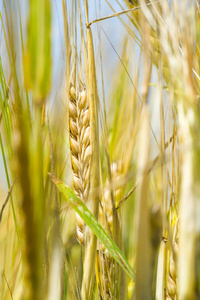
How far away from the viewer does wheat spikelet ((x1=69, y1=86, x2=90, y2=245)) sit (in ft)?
1.24

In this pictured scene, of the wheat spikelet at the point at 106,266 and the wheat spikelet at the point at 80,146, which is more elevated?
the wheat spikelet at the point at 80,146

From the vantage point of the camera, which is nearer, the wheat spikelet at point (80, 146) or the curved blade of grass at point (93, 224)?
the curved blade of grass at point (93, 224)

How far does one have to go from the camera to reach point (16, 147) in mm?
172

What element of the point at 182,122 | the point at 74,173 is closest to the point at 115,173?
the point at 74,173

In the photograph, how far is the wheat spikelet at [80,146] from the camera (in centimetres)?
38

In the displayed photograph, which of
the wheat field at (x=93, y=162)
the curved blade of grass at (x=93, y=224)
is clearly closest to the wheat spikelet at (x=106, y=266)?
the wheat field at (x=93, y=162)

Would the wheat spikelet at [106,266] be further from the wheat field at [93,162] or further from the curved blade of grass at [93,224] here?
the curved blade of grass at [93,224]

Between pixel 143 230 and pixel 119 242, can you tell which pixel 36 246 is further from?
pixel 119 242

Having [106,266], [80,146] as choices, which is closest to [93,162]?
[80,146]

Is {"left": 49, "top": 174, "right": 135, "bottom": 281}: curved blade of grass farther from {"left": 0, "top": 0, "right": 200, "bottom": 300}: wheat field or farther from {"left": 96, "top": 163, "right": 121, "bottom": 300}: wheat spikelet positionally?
{"left": 96, "top": 163, "right": 121, "bottom": 300}: wheat spikelet

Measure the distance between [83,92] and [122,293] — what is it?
0.79 feet

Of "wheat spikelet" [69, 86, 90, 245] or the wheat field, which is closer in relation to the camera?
the wheat field

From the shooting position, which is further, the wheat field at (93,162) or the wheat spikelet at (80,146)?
the wheat spikelet at (80,146)

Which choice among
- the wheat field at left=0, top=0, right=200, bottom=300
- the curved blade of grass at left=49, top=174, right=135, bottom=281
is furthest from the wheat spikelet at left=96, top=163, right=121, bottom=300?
the curved blade of grass at left=49, top=174, right=135, bottom=281
